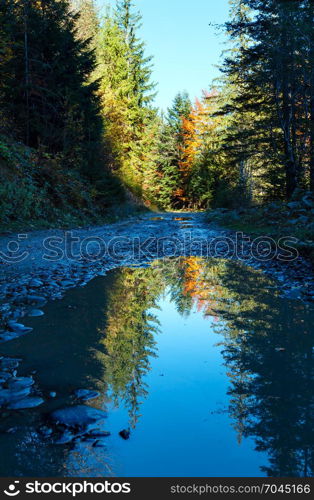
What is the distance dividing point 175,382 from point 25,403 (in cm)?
105

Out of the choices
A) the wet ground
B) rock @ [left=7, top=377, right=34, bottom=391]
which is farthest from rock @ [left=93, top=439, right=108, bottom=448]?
rock @ [left=7, top=377, right=34, bottom=391]

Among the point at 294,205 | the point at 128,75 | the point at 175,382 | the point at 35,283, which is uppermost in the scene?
the point at 128,75

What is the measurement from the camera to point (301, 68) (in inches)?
508

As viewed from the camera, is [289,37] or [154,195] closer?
[289,37]

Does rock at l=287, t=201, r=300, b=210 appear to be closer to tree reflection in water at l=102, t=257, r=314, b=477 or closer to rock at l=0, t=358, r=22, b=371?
tree reflection in water at l=102, t=257, r=314, b=477

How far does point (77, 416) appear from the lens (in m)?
2.11

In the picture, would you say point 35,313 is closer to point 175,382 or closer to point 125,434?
point 175,382

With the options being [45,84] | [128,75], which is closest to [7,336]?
[45,84]

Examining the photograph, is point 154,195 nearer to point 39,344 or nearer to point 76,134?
point 76,134

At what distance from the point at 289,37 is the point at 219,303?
12689 millimetres

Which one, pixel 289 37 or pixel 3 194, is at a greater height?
pixel 289 37

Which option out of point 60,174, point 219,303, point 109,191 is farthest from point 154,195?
point 219,303

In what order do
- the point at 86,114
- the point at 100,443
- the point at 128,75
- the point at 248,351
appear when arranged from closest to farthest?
the point at 100,443, the point at 248,351, the point at 86,114, the point at 128,75

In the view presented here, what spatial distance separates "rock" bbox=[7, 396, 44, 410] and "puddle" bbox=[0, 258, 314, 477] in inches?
2.8
